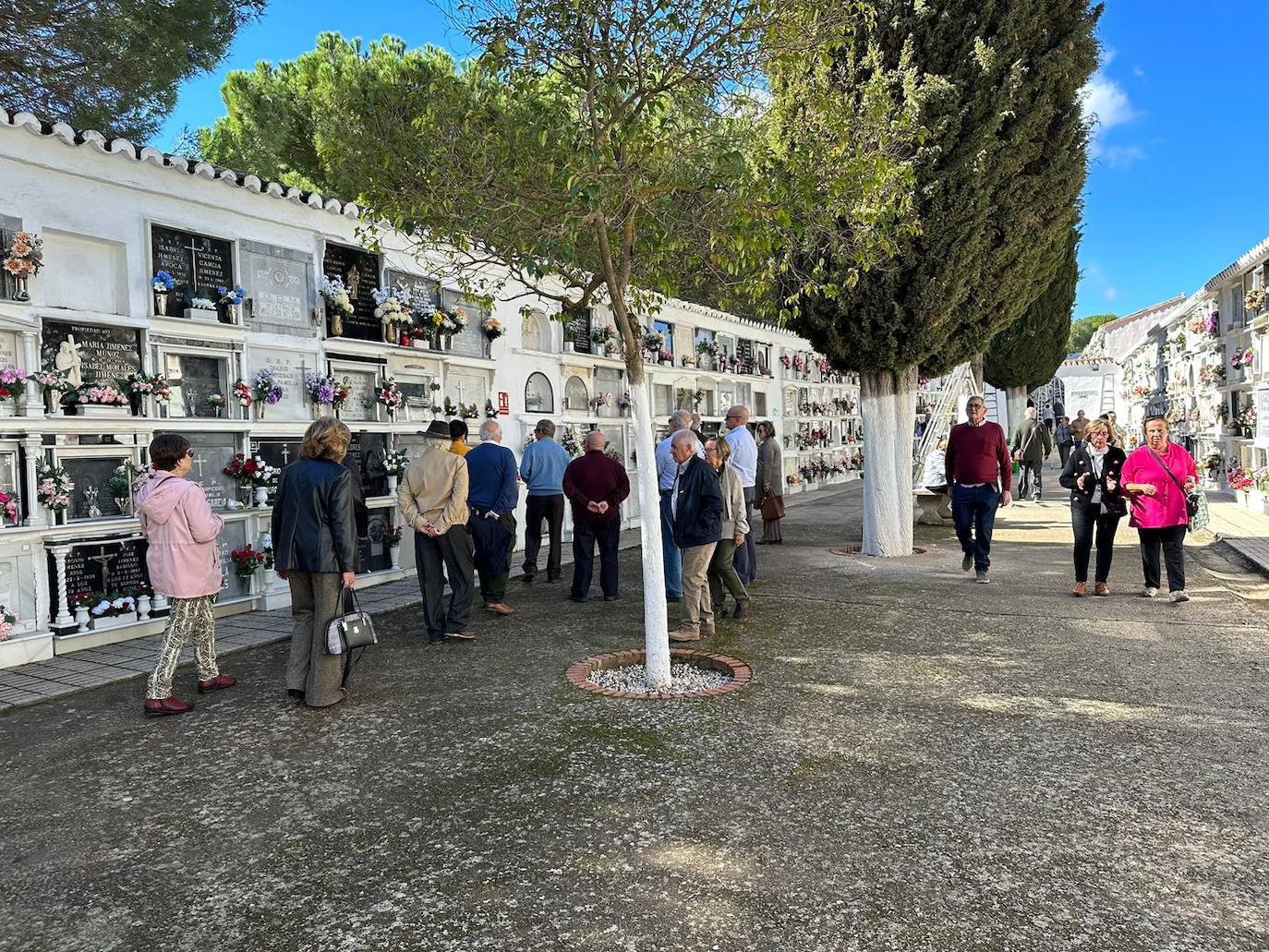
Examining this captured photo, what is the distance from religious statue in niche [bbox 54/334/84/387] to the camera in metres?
6.61

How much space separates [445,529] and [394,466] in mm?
3294

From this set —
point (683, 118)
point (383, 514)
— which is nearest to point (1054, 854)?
point (683, 118)

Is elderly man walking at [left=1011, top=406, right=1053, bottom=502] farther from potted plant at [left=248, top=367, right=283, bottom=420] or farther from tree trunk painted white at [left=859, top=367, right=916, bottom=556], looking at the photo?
potted plant at [left=248, top=367, right=283, bottom=420]

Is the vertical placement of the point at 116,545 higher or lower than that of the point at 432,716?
higher

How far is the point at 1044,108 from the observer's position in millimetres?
8961

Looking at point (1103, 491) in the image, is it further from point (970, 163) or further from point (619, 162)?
point (619, 162)

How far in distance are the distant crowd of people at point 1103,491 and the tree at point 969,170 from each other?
161 cm

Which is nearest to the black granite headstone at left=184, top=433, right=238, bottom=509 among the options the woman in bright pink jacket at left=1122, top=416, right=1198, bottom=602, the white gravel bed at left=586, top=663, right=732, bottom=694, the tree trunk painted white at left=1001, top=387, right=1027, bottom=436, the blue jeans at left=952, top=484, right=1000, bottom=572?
the white gravel bed at left=586, top=663, right=732, bottom=694

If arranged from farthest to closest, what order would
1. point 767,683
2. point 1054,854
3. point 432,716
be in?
point 767,683
point 432,716
point 1054,854

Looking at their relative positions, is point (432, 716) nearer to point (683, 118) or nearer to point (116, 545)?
point (116, 545)

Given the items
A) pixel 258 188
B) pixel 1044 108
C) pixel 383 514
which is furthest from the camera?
pixel 383 514

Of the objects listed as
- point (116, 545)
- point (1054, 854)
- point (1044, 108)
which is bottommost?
point (1054, 854)

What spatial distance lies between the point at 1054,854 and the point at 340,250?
854cm

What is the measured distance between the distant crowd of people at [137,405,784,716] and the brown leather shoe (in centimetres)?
2
